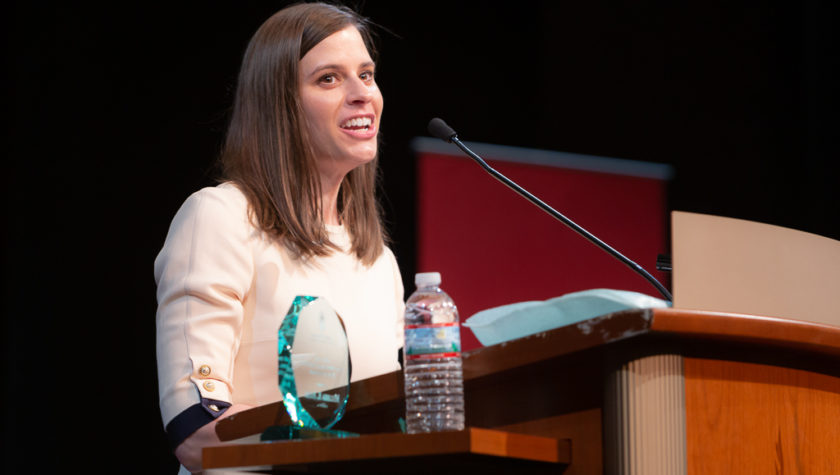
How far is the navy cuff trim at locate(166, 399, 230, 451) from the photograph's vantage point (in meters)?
1.32

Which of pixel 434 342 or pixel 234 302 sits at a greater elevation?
pixel 234 302

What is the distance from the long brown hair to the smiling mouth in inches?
3.3

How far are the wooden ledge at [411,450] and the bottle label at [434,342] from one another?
0.48ft

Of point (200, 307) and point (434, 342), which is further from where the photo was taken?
point (200, 307)

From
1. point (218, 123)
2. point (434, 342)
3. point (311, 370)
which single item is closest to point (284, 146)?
point (311, 370)

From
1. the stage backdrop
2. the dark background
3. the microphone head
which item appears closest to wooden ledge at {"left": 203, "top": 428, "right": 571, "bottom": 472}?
the microphone head

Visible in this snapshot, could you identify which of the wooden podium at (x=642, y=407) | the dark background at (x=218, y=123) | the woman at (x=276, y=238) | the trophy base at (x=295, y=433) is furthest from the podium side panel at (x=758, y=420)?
the dark background at (x=218, y=123)

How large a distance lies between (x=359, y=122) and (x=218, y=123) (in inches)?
50.9

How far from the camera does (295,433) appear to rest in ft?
3.34

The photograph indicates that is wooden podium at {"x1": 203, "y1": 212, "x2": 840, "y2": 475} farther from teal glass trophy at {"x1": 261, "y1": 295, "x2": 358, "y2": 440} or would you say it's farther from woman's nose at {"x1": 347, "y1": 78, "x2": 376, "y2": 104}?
woman's nose at {"x1": 347, "y1": 78, "x2": 376, "y2": 104}

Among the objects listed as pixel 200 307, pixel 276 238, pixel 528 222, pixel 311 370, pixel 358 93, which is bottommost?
pixel 311 370

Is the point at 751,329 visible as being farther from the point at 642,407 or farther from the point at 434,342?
the point at 434,342

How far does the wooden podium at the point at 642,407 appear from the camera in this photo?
80cm

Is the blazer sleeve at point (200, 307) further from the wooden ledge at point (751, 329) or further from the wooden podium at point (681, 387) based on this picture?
the wooden ledge at point (751, 329)
